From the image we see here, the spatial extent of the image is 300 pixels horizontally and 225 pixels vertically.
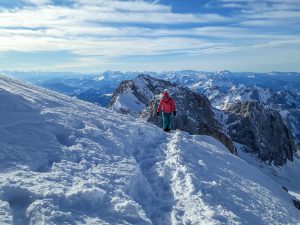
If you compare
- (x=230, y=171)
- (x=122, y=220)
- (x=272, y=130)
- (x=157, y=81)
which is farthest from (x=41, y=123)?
(x=272, y=130)

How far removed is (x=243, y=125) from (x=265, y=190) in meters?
83.8

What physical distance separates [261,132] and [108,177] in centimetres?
9882

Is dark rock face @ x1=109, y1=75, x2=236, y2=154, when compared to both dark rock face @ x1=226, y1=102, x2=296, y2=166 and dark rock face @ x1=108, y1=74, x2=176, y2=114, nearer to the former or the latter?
dark rock face @ x1=108, y1=74, x2=176, y2=114

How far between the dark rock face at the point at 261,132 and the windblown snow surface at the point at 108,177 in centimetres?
7902

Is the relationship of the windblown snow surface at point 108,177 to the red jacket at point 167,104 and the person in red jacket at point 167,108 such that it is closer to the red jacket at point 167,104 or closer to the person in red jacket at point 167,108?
the person in red jacket at point 167,108

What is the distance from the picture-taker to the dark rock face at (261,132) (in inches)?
3875

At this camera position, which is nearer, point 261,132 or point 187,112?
point 187,112


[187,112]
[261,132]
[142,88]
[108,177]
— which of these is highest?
[108,177]

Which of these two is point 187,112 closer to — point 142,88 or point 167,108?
point 142,88

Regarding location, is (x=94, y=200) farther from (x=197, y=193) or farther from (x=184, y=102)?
(x=184, y=102)

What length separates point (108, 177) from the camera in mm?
13680

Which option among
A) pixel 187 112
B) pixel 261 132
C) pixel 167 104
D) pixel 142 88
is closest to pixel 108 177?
pixel 167 104

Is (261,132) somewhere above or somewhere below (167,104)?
below

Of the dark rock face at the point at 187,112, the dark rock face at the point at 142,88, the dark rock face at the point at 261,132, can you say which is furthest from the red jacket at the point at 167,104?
the dark rock face at the point at 261,132
